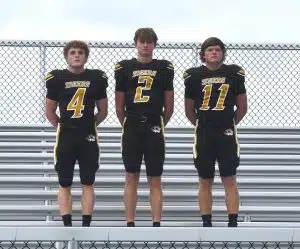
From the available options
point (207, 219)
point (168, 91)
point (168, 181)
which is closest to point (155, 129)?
point (168, 91)

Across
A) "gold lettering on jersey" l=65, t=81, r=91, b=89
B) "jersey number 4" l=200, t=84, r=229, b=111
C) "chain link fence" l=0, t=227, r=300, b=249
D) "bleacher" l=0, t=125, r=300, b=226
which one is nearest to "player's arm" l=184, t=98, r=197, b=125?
"jersey number 4" l=200, t=84, r=229, b=111

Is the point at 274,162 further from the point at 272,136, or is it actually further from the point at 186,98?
the point at 186,98

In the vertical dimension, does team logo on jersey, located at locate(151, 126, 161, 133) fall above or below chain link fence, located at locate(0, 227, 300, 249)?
above

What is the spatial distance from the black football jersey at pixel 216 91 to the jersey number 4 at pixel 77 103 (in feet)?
2.03

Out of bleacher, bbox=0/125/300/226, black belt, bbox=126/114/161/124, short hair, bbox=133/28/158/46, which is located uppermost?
short hair, bbox=133/28/158/46

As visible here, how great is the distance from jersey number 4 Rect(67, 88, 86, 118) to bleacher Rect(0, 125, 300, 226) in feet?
2.79

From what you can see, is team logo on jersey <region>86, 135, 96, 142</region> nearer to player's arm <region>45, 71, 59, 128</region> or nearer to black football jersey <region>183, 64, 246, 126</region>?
player's arm <region>45, 71, 59, 128</region>

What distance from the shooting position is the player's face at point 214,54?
4.12m

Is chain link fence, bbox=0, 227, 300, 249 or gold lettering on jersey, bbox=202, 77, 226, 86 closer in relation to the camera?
chain link fence, bbox=0, 227, 300, 249

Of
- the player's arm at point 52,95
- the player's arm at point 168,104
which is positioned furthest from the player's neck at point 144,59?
the player's arm at point 52,95

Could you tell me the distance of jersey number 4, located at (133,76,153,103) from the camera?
13.7ft

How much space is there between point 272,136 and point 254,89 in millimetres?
441

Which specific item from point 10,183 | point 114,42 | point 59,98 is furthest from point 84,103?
point 114,42

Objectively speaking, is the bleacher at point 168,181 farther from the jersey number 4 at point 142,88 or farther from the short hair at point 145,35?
the short hair at point 145,35
